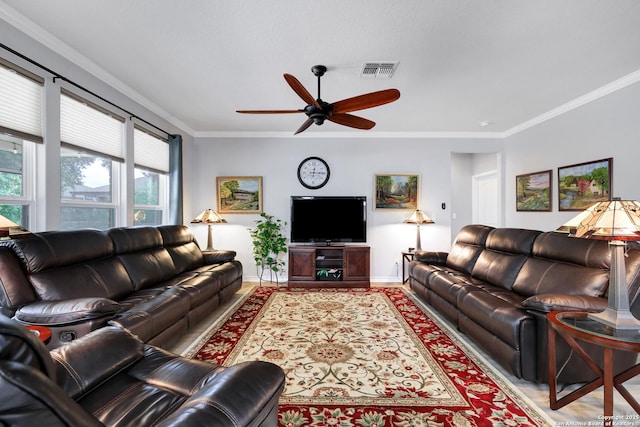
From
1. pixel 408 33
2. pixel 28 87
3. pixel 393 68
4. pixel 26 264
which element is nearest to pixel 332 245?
pixel 393 68

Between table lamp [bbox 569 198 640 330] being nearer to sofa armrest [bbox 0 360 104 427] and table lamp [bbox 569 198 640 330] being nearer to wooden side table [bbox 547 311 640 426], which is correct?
wooden side table [bbox 547 311 640 426]

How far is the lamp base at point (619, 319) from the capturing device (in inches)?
59.9

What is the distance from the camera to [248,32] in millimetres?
2283

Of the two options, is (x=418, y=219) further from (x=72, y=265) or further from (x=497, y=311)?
(x=72, y=265)

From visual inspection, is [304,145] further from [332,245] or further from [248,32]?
[248,32]

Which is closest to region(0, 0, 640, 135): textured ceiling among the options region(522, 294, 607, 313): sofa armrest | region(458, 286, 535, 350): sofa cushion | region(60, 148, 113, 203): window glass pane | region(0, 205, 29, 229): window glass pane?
region(60, 148, 113, 203): window glass pane

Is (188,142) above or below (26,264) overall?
above

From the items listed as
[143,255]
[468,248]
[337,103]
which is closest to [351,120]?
[337,103]

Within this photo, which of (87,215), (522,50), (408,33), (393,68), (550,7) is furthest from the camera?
(87,215)

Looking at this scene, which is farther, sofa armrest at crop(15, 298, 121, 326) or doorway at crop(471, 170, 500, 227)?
doorway at crop(471, 170, 500, 227)

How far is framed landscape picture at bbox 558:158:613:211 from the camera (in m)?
3.33

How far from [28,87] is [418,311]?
4.32m

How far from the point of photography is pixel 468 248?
371 centimetres

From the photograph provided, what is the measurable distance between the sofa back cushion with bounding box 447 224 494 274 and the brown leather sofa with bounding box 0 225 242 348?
2921mm
